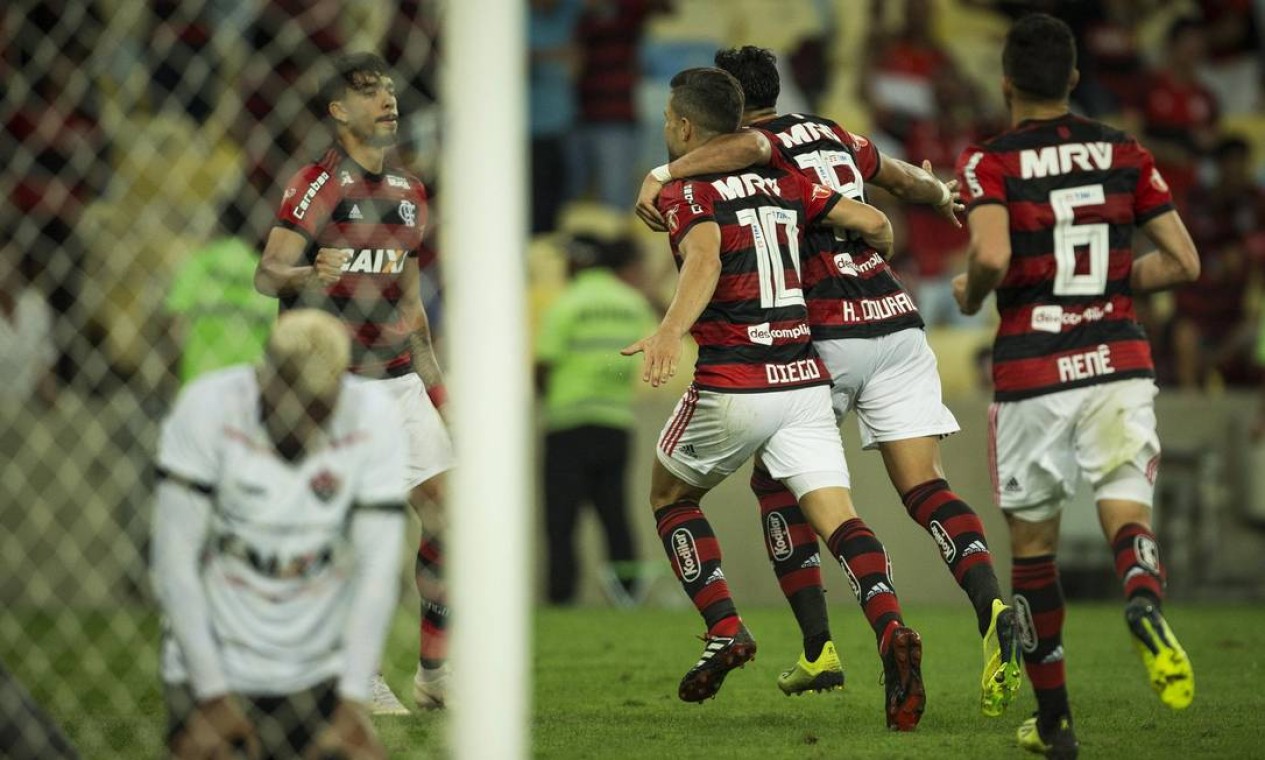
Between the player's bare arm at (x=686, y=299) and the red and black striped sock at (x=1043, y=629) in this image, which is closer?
the red and black striped sock at (x=1043, y=629)

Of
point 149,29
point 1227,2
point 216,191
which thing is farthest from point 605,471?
point 1227,2

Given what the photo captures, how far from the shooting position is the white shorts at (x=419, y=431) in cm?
645

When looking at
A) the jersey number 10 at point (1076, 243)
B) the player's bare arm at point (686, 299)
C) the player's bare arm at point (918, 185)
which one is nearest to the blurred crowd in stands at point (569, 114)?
the player's bare arm at point (918, 185)

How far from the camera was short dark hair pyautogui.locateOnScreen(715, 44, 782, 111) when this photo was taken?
6.27m

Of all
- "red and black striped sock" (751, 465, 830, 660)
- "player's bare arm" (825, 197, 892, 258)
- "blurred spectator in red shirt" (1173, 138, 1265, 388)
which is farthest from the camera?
"blurred spectator in red shirt" (1173, 138, 1265, 388)

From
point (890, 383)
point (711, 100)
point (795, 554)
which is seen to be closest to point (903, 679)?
point (795, 554)

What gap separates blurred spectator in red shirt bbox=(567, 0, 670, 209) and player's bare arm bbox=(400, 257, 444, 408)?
23.4 ft

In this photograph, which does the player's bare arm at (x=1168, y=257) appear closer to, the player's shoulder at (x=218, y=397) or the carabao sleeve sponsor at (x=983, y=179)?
the carabao sleeve sponsor at (x=983, y=179)

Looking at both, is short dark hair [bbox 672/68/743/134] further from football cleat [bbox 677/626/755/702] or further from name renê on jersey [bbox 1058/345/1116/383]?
football cleat [bbox 677/626/755/702]

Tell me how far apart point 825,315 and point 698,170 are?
2.48ft

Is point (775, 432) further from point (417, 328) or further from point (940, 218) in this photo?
point (940, 218)

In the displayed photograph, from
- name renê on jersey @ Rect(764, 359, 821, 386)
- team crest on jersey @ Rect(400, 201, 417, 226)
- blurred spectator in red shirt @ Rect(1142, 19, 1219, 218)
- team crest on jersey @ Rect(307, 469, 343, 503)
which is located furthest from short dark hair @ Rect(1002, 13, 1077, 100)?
blurred spectator in red shirt @ Rect(1142, 19, 1219, 218)

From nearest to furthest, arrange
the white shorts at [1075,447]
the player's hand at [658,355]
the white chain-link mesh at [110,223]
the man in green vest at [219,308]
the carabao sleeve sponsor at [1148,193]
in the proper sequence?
the white shorts at [1075,447]
the carabao sleeve sponsor at [1148,193]
the player's hand at [658,355]
the man in green vest at [219,308]
the white chain-link mesh at [110,223]

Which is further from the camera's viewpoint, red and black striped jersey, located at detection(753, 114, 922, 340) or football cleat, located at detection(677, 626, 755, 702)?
red and black striped jersey, located at detection(753, 114, 922, 340)
